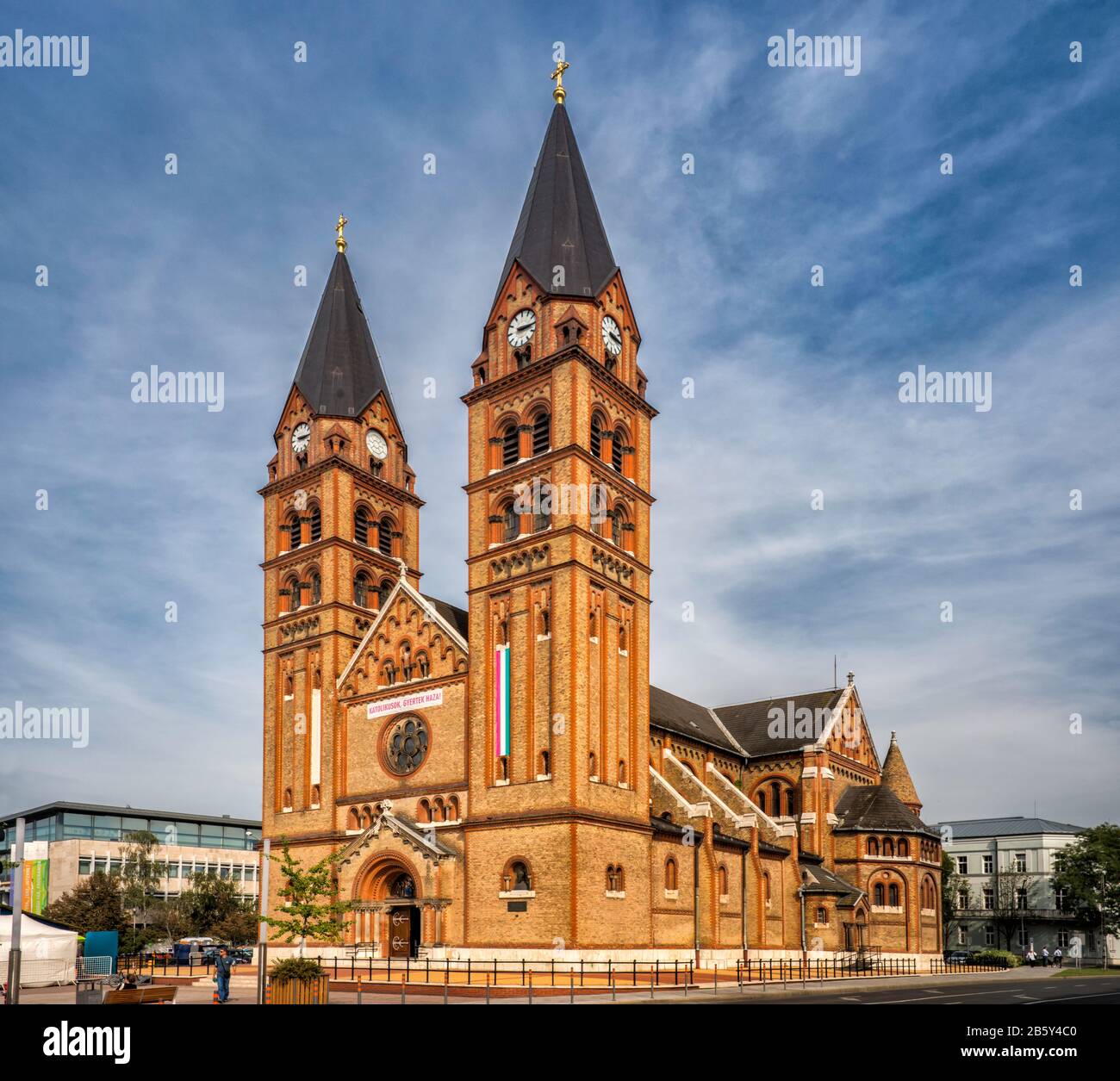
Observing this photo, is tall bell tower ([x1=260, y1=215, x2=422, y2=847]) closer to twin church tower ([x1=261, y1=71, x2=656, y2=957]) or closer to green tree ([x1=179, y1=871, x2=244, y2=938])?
twin church tower ([x1=261, y1=71, x2=656, y2=957])

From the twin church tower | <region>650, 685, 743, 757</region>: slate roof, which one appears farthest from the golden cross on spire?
<region>650, 685, 743, 757</region>: slate roof

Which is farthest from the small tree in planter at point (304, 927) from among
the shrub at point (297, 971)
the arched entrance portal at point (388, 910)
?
the arched entrance portal at point (388, 910)

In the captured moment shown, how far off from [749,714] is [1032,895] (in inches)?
1973

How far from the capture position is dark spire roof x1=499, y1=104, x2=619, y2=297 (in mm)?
54250

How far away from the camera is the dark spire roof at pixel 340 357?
62875mm

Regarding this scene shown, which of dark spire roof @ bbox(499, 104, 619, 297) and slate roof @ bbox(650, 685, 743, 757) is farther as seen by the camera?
slate roof @ bbox(650, 685, 743, 757)

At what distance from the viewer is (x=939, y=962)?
70688 mm

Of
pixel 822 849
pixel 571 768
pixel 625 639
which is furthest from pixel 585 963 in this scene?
pixel 822 849

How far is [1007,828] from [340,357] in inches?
3777

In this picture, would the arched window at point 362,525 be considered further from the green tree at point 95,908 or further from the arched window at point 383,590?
the green tree at point 95,908

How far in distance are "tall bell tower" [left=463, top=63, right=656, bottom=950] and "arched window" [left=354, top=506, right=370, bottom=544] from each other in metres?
10.1

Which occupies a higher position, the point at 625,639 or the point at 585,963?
the point at 625,639

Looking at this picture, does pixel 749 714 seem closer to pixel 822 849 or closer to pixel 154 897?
pixel 822 849

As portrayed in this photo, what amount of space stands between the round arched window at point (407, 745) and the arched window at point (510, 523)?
997 centimetres
